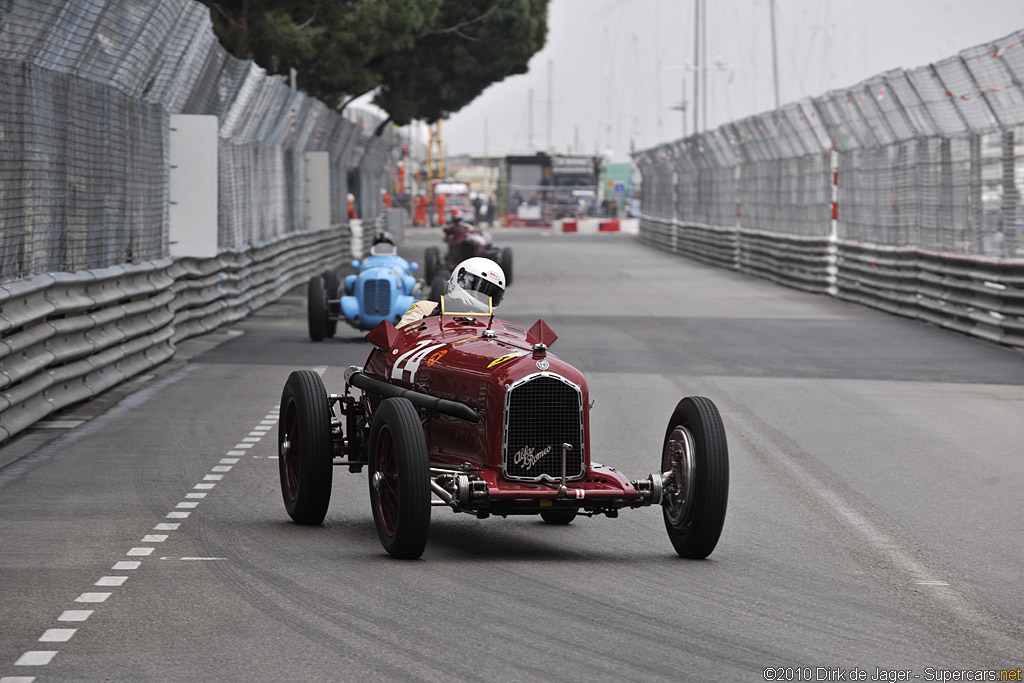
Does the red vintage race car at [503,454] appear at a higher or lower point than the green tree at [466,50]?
lower

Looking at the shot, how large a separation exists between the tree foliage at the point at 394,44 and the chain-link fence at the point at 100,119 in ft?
41.1

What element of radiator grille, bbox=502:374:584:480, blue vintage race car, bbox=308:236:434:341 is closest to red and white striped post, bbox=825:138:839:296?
blue vintage race car, bbox=308:236:434:341

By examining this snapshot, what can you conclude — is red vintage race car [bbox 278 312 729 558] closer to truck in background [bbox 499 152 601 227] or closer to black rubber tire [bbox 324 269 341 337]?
black rubber tire [bbox 324 269 341 337]

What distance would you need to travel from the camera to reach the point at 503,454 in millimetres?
7629

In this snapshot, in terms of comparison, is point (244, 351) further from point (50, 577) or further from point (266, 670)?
point (266, 670)

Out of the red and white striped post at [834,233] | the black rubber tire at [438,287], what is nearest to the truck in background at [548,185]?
the red and white striped post at [834,233]

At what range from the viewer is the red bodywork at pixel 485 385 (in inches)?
297

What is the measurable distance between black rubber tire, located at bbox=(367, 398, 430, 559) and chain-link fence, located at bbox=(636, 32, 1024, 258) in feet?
43.9

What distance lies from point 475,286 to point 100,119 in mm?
7147

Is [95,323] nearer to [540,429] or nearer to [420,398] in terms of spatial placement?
[420,398]

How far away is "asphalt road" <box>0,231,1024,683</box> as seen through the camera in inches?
231

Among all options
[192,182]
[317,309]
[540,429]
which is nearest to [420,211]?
[317,309]

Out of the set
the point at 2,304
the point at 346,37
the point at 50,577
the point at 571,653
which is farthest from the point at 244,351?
the point at 346,37

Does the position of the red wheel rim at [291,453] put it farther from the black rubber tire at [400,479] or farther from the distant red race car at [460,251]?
the distant red race car at [460,251]
